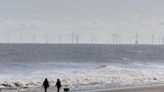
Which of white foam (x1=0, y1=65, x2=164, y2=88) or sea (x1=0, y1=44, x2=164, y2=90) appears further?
sea (x1=0, y1=44, x2=164, y2=90)

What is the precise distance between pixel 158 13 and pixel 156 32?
34 cm

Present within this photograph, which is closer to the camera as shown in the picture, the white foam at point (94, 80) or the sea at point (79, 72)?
the white foam at point (94, 80)

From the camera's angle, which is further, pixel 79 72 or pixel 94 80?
pixel 79 72

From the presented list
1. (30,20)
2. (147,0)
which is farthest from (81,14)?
(147,0)

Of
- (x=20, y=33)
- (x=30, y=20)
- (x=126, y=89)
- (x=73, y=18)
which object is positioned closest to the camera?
(x=126, y=89)

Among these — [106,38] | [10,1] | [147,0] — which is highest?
[10,1]

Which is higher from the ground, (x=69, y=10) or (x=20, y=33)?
(x=69, y=10)

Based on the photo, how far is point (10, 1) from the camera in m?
9.74

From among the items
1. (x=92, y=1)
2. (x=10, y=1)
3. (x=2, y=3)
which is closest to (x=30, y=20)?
(x=2, y=3)

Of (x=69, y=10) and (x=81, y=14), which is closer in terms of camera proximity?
(x=69, y=10)

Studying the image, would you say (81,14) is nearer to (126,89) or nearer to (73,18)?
(73,18)

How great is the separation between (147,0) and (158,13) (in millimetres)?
1785

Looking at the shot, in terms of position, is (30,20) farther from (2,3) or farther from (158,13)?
(158,13)

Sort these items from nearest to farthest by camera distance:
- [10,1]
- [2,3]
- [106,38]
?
1. [106,38]
2. [10,1]
3. [2,3]
